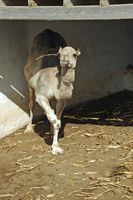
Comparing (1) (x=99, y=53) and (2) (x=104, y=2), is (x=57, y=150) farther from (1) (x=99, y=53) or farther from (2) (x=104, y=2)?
(1) (x=99, y=53)

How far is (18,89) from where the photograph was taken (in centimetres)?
882

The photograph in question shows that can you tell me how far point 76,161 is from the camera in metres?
7.31

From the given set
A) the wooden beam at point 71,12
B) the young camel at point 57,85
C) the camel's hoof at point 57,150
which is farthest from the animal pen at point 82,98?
the young camel at point 57,85

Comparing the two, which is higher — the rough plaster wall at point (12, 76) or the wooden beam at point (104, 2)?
the wooden beam at point (104, 2)

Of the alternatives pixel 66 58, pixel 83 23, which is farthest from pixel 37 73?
pixel 83 23

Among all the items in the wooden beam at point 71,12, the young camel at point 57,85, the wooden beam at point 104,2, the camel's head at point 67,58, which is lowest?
the young camel at point 57,85

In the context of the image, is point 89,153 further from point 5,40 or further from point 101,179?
point 5,40

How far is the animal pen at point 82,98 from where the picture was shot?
6293mm

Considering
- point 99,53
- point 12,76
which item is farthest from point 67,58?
point 99,53

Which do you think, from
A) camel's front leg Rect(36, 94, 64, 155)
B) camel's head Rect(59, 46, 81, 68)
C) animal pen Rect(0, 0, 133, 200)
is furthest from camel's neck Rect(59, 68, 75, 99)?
animal pen Rect(0, 0, 133, 200)

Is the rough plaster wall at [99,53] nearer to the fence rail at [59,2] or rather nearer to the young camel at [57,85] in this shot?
the young camel at [57,85]

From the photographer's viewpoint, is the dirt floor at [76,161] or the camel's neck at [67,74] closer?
the dirt floor at [76,161]

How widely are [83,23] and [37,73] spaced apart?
2.07 metres

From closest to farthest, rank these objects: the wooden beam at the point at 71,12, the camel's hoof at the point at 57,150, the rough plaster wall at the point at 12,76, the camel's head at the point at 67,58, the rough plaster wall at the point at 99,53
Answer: the wooden beam at the point at 71,12 → the camel's head at the point at 67,58 → the camel's hoof at the point at 57,150 → the rough plaster wall at the point at 12,76 → the rough plaster wall at the point at 99,53
